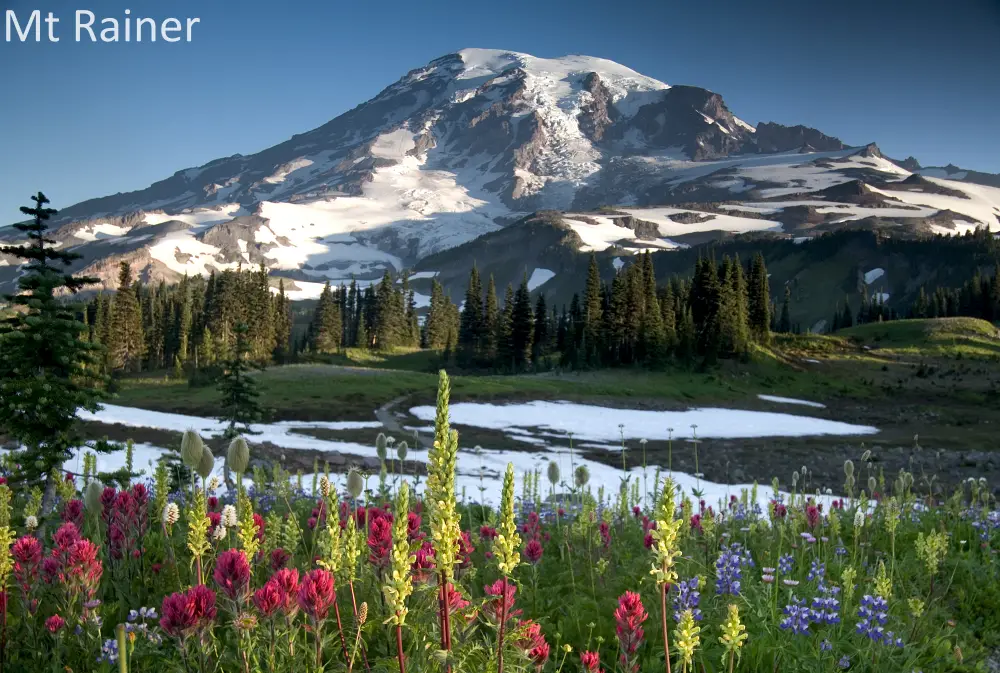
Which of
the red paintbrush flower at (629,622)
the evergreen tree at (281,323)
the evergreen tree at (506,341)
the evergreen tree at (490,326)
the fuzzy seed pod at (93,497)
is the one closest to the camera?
the red paintbrush flower at (629,622)

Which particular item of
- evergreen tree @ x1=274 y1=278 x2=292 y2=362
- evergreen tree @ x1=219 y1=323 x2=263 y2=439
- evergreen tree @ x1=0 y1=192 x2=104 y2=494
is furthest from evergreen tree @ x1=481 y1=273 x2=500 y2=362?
evergreen tree @ x1=0 y1=192 x2=104 y2=494

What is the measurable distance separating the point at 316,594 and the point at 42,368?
29.0 feet

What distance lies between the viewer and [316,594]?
2578 millimetres

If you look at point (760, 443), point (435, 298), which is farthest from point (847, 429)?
point (435, 298)

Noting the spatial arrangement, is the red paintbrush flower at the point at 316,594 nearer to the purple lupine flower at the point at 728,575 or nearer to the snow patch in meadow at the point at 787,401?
the purple lupine flower at the point at 728,575

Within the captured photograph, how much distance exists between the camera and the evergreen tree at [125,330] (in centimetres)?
9450

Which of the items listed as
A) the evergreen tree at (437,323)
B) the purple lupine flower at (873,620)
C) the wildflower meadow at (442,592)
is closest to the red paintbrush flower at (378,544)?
the wildflower meadow at (442,592)

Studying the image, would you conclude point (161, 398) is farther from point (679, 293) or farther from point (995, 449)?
point (679, 293)

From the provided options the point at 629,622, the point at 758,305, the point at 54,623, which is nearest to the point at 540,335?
the point at 758,305

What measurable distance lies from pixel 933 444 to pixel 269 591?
44.7 m

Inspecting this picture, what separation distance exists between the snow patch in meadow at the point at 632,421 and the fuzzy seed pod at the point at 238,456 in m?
31.8

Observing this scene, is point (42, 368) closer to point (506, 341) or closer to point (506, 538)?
point (506, 538)

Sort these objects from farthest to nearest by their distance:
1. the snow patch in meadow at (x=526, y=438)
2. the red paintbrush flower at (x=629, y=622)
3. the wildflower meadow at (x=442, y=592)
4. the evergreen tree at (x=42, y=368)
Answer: the snow patch in meadow at (x=526, y=438) → the evergreen tree at (x=42, y=368) → the red paintbrush flower at (x=629, y=622) → the wildflower meadow at (x=442, y=592)

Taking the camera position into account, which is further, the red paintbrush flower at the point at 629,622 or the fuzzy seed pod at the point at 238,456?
the fuzzy seed pod at the point at 238,456
